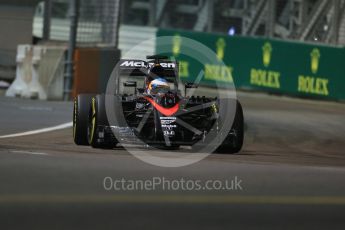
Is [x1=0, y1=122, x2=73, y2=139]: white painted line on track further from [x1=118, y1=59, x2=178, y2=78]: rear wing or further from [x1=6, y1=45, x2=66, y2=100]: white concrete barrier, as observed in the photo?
[x1=6, y1=45, x2=66, y2=100]: white concrete barrier

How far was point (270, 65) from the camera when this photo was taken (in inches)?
1131

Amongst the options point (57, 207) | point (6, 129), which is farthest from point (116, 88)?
point (57, 207)

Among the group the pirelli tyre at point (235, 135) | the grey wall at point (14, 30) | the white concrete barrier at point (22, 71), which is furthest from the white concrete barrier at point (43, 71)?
the pirelli tyre at point (235, 135)

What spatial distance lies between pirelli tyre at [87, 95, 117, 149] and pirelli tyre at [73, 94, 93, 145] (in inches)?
21.4

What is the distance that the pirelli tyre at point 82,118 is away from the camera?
12539 mm

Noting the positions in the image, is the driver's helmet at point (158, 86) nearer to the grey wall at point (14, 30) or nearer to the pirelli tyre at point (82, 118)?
the pirelli tyre at point (82, 118)

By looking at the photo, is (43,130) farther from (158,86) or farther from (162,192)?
(162,192)

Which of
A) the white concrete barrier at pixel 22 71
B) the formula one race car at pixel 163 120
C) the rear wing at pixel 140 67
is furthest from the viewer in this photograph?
the white concrete barrier at pixel 22 71

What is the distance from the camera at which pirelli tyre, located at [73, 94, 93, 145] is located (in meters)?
12.5

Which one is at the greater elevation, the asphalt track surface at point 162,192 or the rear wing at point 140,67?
the rear wing at point 140,67

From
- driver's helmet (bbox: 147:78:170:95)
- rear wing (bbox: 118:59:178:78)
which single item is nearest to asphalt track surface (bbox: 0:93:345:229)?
driver's helmet (bbox: 147:78:170:95)

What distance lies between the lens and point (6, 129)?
14.9 m

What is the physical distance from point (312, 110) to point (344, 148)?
802 centimetres

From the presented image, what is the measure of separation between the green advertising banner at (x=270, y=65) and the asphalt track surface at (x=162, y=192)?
12303 mm
